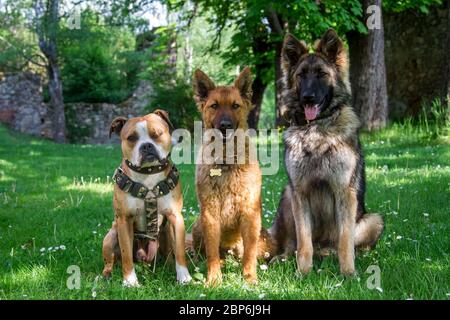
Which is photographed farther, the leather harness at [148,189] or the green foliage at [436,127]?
the green foliage at [436,127]

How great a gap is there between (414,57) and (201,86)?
12335 millimetres

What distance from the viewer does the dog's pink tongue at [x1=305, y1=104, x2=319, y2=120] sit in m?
→ 4.41

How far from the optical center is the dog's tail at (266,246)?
4.88 m

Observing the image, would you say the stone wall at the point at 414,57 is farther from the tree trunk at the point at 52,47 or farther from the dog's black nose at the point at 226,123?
the tree trunk at the point at 52,47

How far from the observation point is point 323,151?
14.4 ft

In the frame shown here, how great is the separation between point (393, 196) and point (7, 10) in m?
24.1

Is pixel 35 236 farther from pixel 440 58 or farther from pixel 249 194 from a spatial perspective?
pixel 440 58

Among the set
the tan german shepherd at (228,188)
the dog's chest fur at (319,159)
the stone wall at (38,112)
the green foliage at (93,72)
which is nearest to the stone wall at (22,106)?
the stone wall at (38,112)

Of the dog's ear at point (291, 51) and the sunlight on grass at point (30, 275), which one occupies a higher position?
the dog's ear at point (291, 51)

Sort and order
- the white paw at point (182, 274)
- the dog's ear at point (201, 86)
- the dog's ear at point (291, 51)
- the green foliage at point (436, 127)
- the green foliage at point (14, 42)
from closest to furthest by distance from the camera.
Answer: the white paw at point (182, 274)
the dog's ear at point (201, 86)
the dog's ear at point (291, 51)
the green foliage at point (436, 127)
the green foliage at point (14, 42)

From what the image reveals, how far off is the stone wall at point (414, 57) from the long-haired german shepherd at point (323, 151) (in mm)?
11090

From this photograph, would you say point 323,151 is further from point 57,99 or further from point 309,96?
point 57,99

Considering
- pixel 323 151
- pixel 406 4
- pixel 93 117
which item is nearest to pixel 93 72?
pixel 93 117

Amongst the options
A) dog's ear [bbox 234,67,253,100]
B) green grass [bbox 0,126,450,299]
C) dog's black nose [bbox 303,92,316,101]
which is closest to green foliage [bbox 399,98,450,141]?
green grass [bbox 0,126,450,299]
